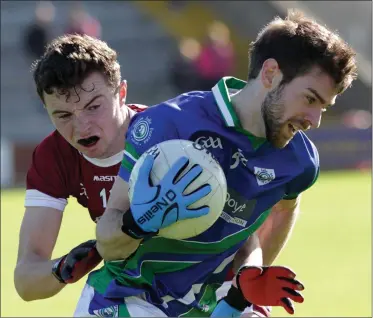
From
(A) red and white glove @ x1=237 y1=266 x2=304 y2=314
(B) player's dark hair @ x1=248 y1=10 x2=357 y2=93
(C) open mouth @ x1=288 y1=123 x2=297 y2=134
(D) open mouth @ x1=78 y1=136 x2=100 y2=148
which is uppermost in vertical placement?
(B) player's dark hair @ x1=248 y1=10 x2=357 y2=93

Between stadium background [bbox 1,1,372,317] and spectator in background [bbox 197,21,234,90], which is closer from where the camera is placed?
stadium background [bbox 1,1,372,317]

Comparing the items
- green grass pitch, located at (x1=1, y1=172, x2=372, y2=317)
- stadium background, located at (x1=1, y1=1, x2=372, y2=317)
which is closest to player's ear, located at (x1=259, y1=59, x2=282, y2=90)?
green grass pitch, located at (x1=1, y1=172, x2=372, y2=317)

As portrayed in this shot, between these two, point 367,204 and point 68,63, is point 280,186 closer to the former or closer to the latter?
point 68,63

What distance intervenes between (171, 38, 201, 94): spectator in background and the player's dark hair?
17019 mm

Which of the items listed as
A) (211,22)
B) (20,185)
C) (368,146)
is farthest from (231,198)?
(211,22)

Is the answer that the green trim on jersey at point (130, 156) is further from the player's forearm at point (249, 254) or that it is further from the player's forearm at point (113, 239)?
the player's forearm at point (249, 254)

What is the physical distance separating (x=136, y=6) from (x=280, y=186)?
20757 millimetres

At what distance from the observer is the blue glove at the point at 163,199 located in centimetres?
376

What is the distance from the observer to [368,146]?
1969 cm

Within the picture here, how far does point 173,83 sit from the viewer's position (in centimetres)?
2220

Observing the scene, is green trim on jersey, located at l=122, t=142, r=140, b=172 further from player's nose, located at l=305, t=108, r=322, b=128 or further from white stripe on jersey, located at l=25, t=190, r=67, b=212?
white stripe on jersey, located at l=25, t=190, r=67, b=212

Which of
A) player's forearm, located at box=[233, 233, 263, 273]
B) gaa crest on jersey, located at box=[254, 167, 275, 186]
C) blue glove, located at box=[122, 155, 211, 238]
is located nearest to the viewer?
blue glove, located at box=[122, 155, 211, 238]

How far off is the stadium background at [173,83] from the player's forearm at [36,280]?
254 inches

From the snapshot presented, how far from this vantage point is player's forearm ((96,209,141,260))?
3.93m
